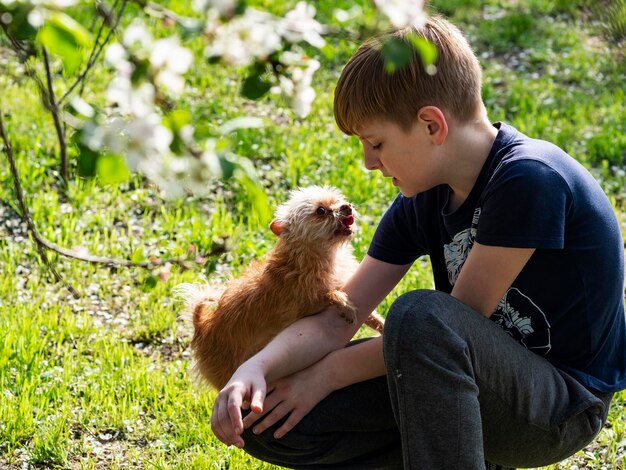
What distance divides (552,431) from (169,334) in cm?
170

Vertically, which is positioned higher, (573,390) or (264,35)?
(264,35)

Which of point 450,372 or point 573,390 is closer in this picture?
point 450,372

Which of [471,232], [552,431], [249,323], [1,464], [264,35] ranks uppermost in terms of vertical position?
[264,35]

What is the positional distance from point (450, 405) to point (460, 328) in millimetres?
175

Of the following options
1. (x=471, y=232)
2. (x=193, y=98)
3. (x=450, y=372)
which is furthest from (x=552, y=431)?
(x=193, y=98)

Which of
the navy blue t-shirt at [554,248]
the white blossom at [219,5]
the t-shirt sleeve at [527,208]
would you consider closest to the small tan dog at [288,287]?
the navy blue t-shirt at [554,248]

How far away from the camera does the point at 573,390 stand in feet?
7.20

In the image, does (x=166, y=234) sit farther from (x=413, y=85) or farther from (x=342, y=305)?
(x=413, y=85)

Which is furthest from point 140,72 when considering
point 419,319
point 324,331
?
point 324,331

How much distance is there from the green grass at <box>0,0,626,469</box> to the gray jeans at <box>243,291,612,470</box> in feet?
1.47

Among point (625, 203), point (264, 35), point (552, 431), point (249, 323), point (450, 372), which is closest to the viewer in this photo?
point (264, 35)

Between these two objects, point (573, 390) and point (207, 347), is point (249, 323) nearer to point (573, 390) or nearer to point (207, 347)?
point (207, 347)

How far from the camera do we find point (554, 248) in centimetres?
212

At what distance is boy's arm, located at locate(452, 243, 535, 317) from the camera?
212cm
